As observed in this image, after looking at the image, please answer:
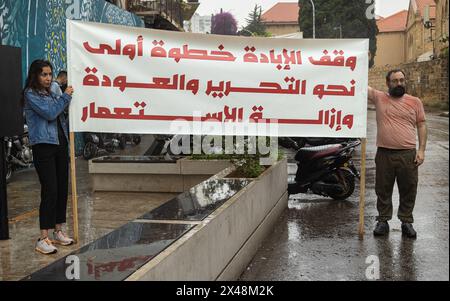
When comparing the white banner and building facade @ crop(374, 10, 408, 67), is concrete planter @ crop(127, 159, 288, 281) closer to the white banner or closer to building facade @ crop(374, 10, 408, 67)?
the white banner

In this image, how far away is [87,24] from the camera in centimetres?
528

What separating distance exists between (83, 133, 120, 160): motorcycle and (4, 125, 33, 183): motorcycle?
8.79 ft

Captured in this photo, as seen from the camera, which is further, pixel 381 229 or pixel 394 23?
pixel 394 23

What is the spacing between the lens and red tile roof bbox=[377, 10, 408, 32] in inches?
3211

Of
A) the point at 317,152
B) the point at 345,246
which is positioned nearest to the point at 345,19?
the point at 317,152

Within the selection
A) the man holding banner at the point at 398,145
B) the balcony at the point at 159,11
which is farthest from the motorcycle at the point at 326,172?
the balcony at the point at 159,11

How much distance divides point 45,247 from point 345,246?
3.12m

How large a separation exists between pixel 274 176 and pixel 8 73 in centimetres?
346

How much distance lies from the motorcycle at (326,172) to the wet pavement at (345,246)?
0.65 ft

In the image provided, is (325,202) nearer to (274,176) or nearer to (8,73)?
(274,176)

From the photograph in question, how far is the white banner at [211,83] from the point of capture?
533 centimetres

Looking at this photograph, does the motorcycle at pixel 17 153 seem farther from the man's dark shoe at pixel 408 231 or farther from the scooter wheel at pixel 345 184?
the man's dark shoe at pixel 408 231

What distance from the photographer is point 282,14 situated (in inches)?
4129

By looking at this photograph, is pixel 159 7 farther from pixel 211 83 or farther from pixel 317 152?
pixel 211 83
